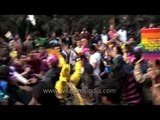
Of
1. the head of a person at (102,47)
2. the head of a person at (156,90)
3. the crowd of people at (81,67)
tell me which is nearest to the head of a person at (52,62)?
the crowd of people at (81,67)

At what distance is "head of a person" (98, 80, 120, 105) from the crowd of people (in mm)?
20

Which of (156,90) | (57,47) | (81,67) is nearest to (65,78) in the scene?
(81,67)

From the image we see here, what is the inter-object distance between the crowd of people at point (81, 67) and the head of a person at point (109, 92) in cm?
2

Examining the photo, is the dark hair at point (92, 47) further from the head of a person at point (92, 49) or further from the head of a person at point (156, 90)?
the head of a person at point (156, 90)

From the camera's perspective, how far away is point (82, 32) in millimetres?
6066

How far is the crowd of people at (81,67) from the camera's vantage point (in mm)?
5871

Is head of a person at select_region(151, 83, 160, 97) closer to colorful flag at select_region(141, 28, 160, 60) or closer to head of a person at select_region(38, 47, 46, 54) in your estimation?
colorful flag at select_region(141, 28, 160, 60)

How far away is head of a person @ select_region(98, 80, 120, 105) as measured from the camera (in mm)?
5009

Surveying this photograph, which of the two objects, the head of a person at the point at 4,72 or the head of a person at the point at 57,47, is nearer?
the head of a person at the point at 4,72

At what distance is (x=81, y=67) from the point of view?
6.09m

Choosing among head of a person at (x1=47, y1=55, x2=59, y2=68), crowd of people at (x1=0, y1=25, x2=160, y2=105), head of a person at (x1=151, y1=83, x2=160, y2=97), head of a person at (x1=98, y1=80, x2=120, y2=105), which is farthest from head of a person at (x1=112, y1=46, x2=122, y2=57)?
head of a person at (x1=47, y1=55, x2=59, y2=68)
